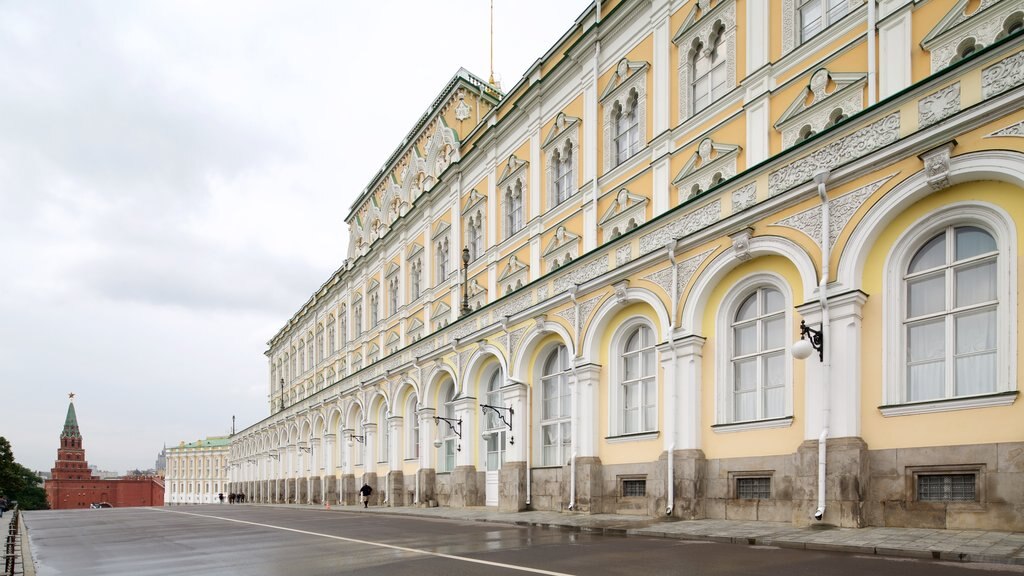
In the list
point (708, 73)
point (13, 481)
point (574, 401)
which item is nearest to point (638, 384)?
point (574, 401)

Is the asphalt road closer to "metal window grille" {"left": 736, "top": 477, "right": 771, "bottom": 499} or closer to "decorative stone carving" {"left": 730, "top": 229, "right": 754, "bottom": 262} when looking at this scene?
"metal window grille" {"left": 736, "top": 477, "right": 771, "bottom": 499}

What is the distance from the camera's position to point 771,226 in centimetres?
1442

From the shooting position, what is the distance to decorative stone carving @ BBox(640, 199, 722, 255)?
15.8 m

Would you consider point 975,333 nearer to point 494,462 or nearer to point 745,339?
point 745,339

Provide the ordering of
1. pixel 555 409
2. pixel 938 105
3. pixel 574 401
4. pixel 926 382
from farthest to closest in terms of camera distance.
Result: pixel 555 409 → pixel 574 401 → pixel 926 382 → pixel 938 105

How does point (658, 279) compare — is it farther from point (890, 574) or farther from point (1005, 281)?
point (890, 574)

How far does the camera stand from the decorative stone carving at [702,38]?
17875 millimetres

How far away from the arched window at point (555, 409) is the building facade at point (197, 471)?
137 meters

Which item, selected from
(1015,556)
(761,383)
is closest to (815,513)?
(761,383)

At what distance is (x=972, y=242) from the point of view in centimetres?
1150

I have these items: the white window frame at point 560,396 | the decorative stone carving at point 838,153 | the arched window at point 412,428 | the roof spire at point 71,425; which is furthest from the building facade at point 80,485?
the decorative stone carving at point 838,153

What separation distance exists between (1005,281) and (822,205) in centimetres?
336

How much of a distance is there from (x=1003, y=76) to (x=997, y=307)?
3382mm

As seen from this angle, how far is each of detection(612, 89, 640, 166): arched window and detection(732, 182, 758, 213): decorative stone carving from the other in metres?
6.17
